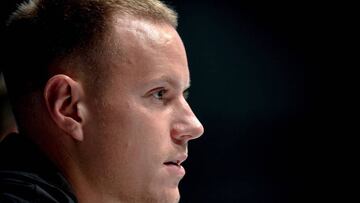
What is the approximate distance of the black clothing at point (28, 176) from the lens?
1.16 meters

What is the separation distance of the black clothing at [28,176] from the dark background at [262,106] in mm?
1615

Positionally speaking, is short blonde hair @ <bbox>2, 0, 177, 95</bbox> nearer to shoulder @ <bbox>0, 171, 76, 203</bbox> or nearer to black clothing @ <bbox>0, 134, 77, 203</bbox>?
black clothing @ <bbox>0, 134, 77, 203</bbox>

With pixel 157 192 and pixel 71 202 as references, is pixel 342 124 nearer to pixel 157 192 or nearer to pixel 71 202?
pixel 157 192

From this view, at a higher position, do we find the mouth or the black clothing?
the mouth

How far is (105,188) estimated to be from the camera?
1361 millimetres

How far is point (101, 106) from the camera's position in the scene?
4.43 feet

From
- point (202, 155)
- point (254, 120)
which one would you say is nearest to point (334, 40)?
point (254, 120)

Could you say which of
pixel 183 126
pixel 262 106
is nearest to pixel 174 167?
pixel 183 126

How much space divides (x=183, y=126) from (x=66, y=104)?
0.30 metres

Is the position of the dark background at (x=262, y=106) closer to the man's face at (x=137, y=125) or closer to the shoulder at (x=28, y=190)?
the man's face at (x=137, y=125)

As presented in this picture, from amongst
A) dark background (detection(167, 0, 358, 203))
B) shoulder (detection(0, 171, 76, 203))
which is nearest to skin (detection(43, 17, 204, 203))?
shoulder (detection(0, 171, 76, 203))

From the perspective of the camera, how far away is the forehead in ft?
4.49

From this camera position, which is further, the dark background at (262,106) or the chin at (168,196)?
the dark background at (262,106)

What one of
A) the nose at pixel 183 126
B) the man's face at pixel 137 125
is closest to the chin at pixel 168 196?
the man's face at pixel 137 125
